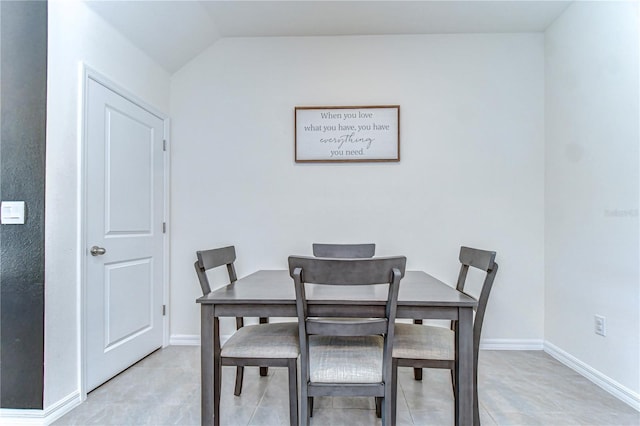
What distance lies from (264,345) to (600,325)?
6.85 feet

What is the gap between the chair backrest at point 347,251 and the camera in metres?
2.28

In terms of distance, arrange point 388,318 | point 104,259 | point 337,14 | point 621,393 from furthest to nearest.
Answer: point 337,14, point 104,259, point 621,393, point 388,318

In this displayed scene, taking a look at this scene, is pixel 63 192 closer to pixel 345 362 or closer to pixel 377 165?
pixel 345 362

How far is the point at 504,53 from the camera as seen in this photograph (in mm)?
2795

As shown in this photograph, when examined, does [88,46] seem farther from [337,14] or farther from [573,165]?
[573,165]

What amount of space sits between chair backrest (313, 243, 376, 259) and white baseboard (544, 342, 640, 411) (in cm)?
156

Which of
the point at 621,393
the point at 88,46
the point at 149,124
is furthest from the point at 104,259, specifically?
the point at 621,393

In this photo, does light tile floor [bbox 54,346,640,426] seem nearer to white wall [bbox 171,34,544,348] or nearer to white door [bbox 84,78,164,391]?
white door [bbox 84,78,164,391]

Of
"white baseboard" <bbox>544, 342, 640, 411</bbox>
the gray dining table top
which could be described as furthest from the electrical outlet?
the gray dining table top

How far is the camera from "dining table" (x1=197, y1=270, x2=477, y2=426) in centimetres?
139

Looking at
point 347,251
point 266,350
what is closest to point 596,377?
point 347,251

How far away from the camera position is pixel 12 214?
67.8 inches

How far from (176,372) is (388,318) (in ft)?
5.66

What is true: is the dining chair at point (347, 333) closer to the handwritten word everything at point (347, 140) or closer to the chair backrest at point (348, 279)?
the chair backrest at point (348, 279)
